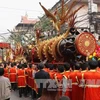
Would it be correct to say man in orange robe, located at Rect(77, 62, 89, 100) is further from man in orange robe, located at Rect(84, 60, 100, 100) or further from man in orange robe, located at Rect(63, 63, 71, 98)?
man in orange robe, located at Rect(63, 63, 71, 98)

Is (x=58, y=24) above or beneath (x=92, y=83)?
above

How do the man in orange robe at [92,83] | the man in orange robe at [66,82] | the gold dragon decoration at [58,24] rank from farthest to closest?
the gold dragon decoration at [58,24] < the man in orange robe at [66,82] < the man in orange robe at [92,83]

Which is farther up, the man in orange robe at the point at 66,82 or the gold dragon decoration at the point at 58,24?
the gold dragon decoration at the point at 58,24

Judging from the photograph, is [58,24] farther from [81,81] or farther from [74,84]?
[81,81]

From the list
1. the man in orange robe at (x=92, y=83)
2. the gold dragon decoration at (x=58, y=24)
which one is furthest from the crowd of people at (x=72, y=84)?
the gold dragon decoration at (x=58, y=24)

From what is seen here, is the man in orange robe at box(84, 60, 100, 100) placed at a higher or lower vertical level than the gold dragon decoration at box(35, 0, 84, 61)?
lower

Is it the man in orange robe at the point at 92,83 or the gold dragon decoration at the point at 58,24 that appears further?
the gold dragon decoration at the point at 58,24

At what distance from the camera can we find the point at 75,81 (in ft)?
19.5

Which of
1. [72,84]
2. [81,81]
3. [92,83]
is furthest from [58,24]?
[92,83]

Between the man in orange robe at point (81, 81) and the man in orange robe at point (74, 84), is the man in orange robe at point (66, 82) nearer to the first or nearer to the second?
the man in orange robe at point (74, 84)

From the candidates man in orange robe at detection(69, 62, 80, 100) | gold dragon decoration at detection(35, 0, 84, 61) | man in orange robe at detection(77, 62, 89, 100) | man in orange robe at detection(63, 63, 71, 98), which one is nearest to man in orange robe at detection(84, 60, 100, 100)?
man in orange robe at detection(77, 62, 89, 100)

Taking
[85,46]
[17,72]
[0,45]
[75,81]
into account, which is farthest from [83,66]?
[0,45]

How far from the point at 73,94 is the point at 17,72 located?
5151mm

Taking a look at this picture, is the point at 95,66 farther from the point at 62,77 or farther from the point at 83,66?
the point at 62,77
